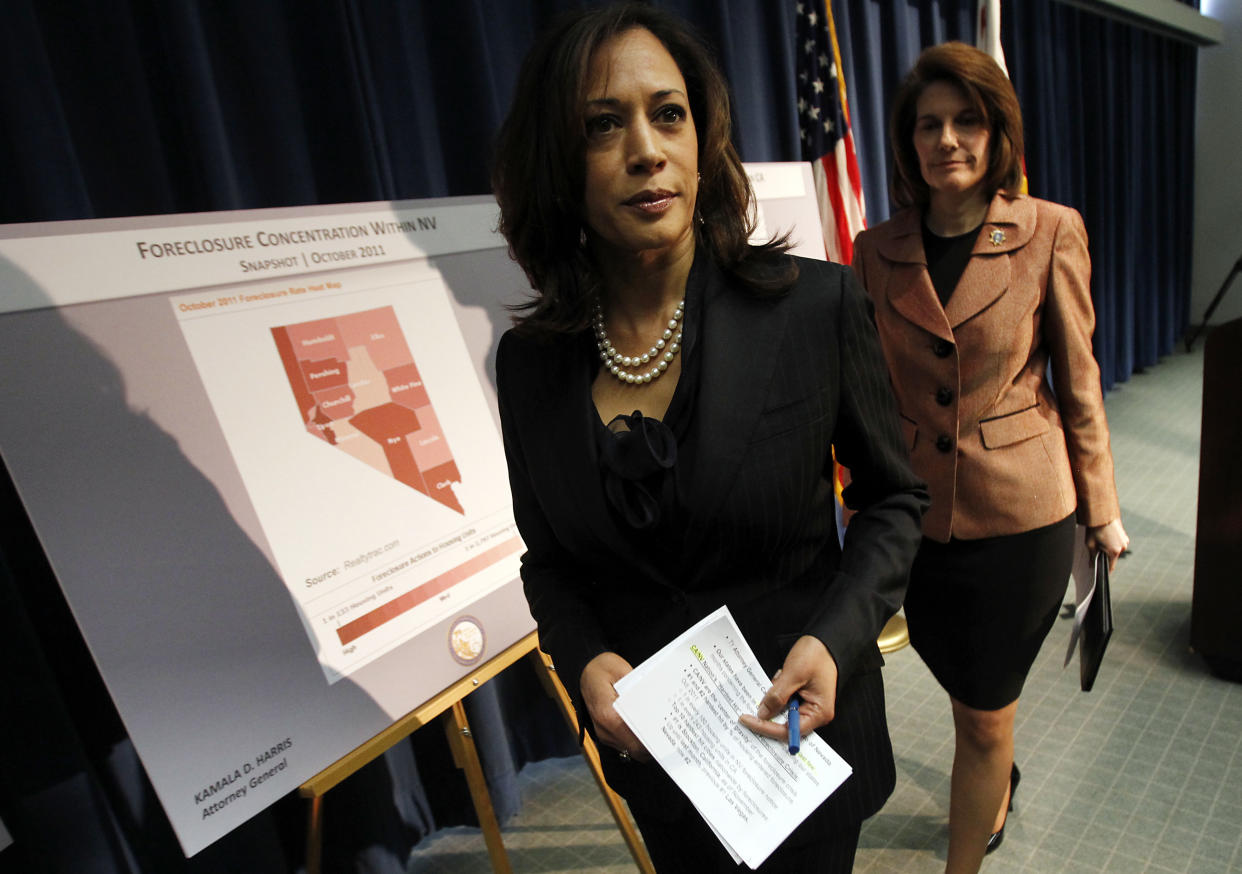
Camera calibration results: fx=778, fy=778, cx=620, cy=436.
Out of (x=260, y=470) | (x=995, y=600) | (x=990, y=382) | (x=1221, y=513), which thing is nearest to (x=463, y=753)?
(x=260, y=470)

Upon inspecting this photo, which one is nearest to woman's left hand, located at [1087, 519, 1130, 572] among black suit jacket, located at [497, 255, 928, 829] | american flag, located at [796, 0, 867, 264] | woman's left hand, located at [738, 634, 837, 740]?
black suit jacket, located at [497, 255, 928, 829]

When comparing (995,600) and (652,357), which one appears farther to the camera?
(995,600)

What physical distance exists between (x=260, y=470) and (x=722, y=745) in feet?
2.65

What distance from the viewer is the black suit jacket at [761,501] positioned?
76cm

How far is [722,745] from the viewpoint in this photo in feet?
2.48

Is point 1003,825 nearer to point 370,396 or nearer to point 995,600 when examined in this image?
point 995,600

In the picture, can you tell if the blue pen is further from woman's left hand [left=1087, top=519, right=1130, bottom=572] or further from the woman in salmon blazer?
woman's left hand [left=1087, top=519, right=1130, bottom=572]

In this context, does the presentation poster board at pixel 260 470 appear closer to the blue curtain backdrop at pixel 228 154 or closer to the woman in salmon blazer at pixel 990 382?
the blue curtain backdrop at pixel 228 154

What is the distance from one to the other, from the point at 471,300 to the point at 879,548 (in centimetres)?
97

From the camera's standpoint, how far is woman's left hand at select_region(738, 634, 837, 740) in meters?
0.74

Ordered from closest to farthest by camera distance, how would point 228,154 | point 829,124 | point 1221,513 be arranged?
point 228,154 → point 1221,513 → point 829,124

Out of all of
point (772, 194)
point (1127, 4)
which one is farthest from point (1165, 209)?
point (772, 194)

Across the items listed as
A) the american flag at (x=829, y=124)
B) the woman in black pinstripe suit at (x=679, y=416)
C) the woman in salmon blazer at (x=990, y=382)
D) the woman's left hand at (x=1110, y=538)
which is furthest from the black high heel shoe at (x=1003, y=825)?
the american flag at (x=829, y=124)

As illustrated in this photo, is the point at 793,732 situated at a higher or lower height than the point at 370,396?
lower
